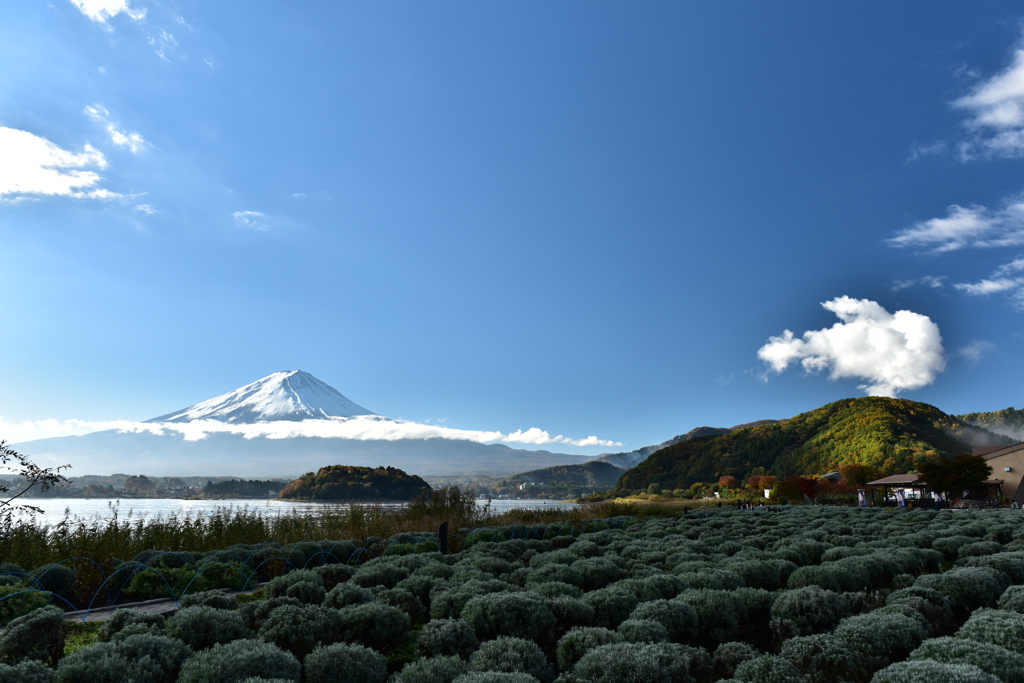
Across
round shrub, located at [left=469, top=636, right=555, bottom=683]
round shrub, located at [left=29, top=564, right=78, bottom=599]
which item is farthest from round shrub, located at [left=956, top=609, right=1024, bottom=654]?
round shrub, located at [left=29, top=564, right=78, bottom=599]

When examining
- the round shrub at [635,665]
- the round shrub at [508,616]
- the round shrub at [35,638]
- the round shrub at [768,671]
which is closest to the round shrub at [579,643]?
the round shrub at [635,665]

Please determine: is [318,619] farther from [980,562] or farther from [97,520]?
[980,562]

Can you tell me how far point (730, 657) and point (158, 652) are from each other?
5.24m

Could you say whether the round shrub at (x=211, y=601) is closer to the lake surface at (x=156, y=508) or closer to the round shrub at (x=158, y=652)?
the round shrub at (x=158, y=652)

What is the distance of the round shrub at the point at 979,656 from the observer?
4.34 m

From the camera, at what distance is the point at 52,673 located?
13.3 feet

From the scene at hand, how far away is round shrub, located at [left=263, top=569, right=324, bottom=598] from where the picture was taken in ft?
24.5

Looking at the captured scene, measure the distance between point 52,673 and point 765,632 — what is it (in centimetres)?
752

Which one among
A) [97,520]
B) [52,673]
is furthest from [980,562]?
[97,520]

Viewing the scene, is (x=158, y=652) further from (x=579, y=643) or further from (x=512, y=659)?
(x=579, y=643)

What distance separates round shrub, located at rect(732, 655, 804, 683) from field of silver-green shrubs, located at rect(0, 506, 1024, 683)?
16mm

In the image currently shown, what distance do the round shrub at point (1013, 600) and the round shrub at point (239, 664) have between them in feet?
27.0

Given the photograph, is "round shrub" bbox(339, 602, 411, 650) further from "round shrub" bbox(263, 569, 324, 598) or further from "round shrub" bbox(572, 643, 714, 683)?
"round shrub" bbox(572, 643, 714, 683)

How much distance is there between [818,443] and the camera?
8250cm
